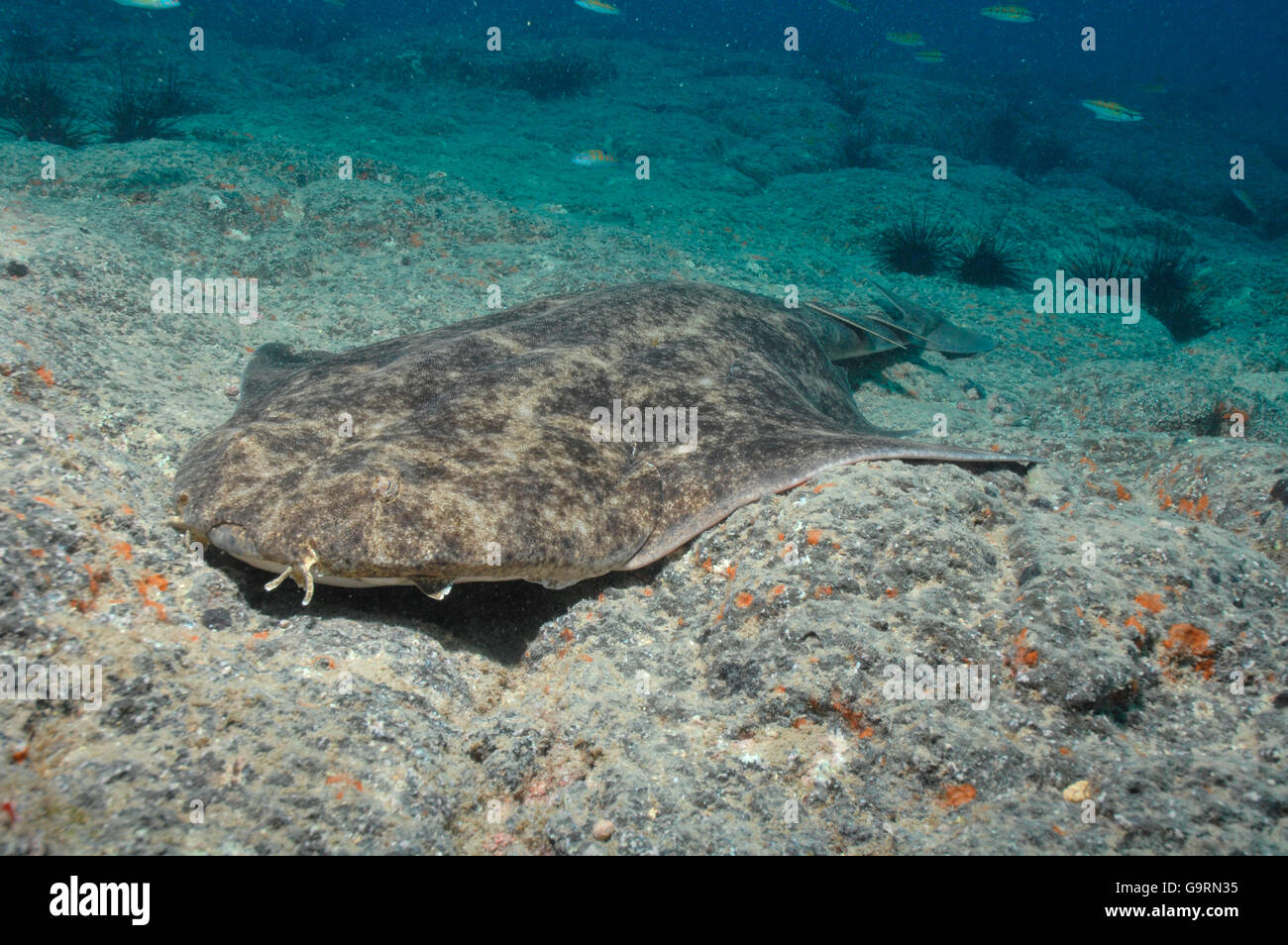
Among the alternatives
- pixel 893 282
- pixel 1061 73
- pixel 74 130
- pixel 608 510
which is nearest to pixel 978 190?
pixel 893 282

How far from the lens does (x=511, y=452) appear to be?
3.58 meters

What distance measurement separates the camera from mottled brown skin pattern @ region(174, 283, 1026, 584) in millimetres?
2973

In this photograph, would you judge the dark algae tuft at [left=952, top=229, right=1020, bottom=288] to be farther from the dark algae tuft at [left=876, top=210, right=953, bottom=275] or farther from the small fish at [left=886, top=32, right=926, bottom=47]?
the small fish at [left=886, top=32, right=926, bottom=47]

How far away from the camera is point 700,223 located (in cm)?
1180

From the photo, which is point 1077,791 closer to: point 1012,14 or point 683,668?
point 683,668

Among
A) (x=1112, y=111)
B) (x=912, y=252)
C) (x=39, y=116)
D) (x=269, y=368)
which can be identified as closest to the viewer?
(x=269, y=368)

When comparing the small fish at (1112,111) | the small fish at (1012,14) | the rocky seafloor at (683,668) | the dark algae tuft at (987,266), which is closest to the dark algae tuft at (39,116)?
the rocky seafloor at (683,668)

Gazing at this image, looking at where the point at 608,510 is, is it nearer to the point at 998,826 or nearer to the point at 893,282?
the point at 998,826

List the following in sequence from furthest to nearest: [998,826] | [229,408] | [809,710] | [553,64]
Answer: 1. [553,64]
2. [229,408]
3. [809,710]
4. [998,826]

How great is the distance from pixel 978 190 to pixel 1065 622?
16472 mm

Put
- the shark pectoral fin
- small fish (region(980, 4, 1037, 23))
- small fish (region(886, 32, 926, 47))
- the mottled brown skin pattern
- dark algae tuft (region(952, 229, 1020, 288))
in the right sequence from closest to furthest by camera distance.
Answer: the mottled brown skin pattern < the shark pectoral fin < dark algae tuft (region(952, 229, 1020, 288)) < small fish (region(980, 4, 1037, 23)) < small fish (region(886, 32, 926, 47))

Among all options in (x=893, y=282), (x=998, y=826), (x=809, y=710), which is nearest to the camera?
(x=998, y=826)

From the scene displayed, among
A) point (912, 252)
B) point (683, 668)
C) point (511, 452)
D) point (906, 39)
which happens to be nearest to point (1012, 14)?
point (906, 39)

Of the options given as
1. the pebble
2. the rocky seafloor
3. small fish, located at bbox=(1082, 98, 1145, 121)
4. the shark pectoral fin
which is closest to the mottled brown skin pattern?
the shark pectoral fin
